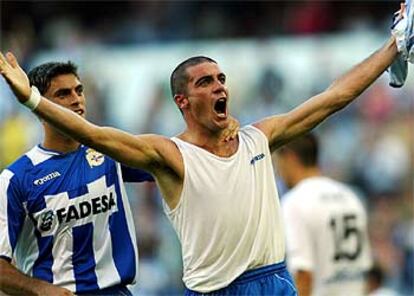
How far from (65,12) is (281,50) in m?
4.74

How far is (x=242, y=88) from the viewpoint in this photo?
18.9m

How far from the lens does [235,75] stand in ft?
62.9

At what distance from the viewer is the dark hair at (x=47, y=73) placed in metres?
7.67

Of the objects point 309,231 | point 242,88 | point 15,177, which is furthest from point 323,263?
point 242,88

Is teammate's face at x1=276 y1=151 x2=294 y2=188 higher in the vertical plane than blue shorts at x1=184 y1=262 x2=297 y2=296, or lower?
higher

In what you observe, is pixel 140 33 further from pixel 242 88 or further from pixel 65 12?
pixel 242 88

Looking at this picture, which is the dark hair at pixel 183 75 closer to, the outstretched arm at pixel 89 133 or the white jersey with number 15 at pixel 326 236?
the outstretched arm at pixel 89 133

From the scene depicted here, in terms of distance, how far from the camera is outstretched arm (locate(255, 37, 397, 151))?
758 cm

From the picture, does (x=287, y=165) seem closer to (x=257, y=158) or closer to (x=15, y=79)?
(x=257, y=158)

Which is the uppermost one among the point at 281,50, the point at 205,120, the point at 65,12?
the point at 65,12

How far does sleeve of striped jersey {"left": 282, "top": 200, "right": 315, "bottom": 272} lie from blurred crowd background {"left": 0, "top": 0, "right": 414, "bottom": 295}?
4241mm

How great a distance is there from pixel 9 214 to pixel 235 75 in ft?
39.2

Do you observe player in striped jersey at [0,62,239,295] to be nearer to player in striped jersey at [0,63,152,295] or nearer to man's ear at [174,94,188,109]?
player in striped jersey at [0,63,152,295]

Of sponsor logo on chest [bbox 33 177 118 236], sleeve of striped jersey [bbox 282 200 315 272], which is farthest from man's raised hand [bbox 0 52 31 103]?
sleeve of striped jersey [bbox 282 200 315 272]
